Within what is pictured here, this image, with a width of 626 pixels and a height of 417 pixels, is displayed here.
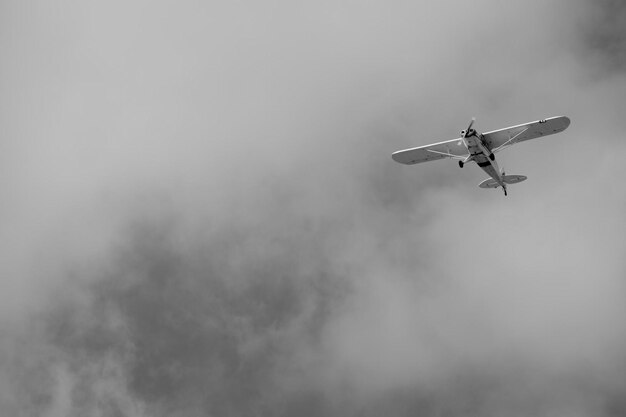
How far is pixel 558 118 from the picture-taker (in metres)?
85.6

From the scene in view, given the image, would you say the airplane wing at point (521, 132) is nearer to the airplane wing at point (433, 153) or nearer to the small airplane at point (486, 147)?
the small airplane at point (486, 147)

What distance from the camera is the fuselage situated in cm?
8555

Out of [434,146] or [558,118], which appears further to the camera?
[434,146]

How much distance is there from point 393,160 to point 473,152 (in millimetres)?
10128

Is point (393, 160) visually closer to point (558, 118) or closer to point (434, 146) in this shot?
point (434, 146)

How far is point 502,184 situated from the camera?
92062 mm

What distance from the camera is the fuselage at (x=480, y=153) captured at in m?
85.6

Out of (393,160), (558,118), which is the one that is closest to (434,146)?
(393,160)

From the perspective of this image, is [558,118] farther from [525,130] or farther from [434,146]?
[434,146]

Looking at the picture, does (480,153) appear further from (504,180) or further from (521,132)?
(504,180)

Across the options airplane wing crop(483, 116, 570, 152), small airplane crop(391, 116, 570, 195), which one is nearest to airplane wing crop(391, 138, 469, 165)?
small airplane crop(391, 116, 570, 195)

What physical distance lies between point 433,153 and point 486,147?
6.41 metres

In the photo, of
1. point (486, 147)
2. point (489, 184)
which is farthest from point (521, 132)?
point (489, 184)

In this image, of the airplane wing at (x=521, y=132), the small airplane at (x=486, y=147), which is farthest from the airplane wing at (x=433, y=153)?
the airplane wing at (x=521, y=132)
